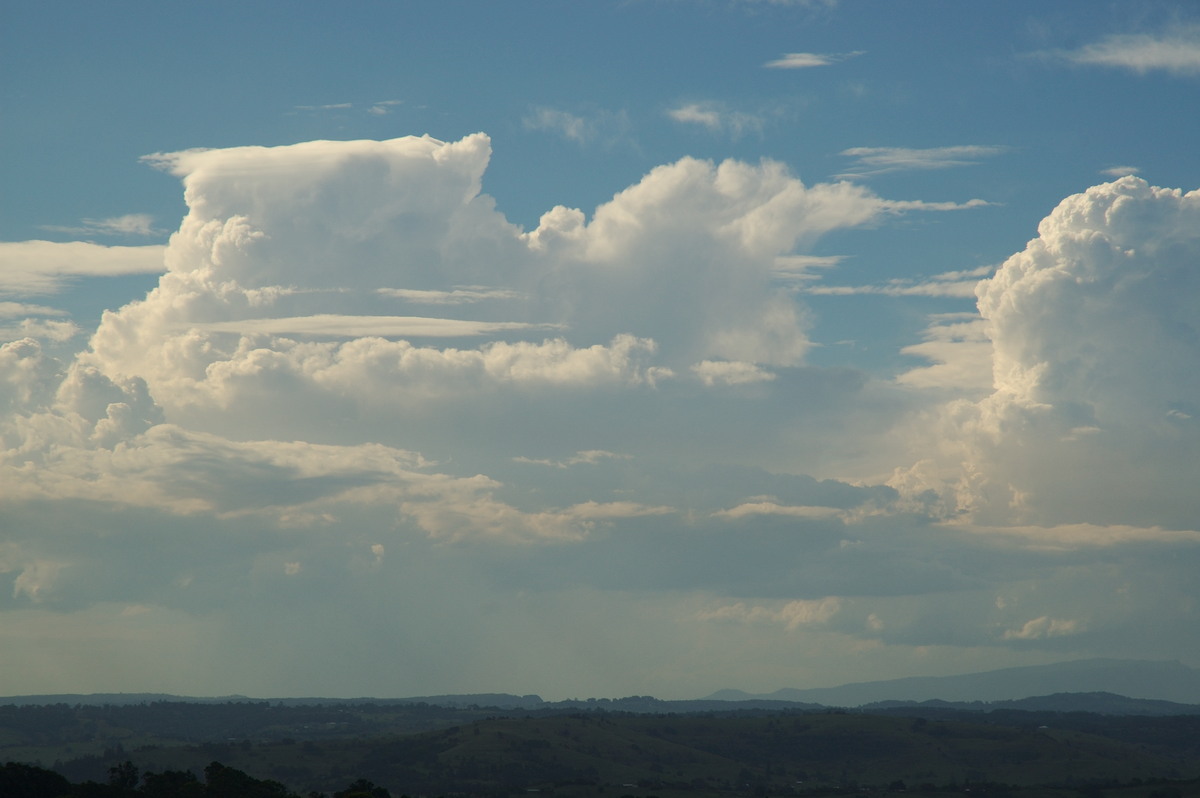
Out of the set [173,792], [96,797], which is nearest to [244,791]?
[173,792]

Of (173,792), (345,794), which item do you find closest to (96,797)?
(173,792)

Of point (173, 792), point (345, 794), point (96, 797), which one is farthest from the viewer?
point (345, 794)

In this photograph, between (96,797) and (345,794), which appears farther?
(345,794)

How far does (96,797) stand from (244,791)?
25.4 metres

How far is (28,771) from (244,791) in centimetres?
2990

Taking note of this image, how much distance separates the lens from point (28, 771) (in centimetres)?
16700

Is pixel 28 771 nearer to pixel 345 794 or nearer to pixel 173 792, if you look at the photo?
pixel 173 792

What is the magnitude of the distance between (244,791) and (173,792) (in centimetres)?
1105

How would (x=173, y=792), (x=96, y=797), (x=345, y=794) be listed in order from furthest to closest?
(x=345, y=794), (x=173, y=792), (x=96, y=797)

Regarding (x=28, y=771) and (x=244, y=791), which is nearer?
(x=28, y=771)

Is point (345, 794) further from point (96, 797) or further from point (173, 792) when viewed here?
point (96, 797)

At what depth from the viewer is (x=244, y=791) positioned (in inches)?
7037

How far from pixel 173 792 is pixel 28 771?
1969 centimetres

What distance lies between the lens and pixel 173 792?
17150 centimetres
